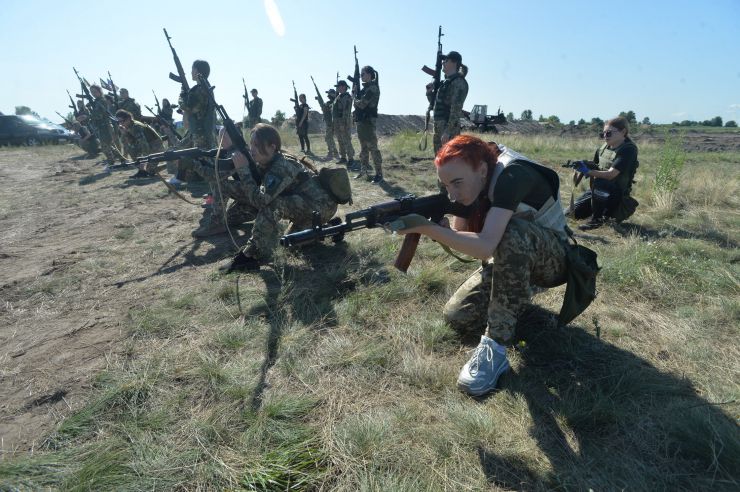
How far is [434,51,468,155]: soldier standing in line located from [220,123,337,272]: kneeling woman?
3.76 meters

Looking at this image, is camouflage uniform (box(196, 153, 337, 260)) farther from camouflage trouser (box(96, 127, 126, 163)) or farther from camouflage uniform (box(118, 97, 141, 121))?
camouflage trouser (box(96, 127, 126, 163))

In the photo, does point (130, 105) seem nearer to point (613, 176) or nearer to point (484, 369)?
point (613, 176)

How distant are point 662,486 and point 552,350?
39.4 inches

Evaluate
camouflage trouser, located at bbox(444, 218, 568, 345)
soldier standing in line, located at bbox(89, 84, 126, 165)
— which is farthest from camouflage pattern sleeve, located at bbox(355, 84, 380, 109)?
soldier standing in line, located at bbox(89, 84, 126, 165)

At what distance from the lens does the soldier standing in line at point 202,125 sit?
5.59 metres

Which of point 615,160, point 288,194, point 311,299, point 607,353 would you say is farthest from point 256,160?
point 615,160

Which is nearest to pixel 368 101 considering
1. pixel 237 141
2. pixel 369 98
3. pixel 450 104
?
pixel 369 98


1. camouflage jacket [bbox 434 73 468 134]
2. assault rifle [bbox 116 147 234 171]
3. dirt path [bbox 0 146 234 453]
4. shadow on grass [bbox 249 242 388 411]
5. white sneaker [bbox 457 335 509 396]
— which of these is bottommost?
dirt path [bbox 0 146 234 453]

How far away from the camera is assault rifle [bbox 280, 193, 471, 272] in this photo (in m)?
2.55

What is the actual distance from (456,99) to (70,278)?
6187 millimetres

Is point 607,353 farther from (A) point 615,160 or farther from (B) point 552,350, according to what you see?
(A) point 615,160

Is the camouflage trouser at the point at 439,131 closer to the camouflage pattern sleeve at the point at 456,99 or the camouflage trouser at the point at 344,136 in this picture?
the camouflage pattern sleeve at the point at 456,99

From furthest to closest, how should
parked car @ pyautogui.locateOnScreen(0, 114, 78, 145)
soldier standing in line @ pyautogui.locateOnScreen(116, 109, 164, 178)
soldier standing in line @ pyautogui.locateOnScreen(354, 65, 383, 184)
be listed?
parked car @ pyautogui.locateOnScreen(0, 114, 78, 145), soldier standing in line @ pyautogui.locateOnScreen(116, 109, 164, 178), soldier standing in line @ pyautogui.locateOnScreen(354, 65, 383, 184)

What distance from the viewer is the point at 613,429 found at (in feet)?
6.70
